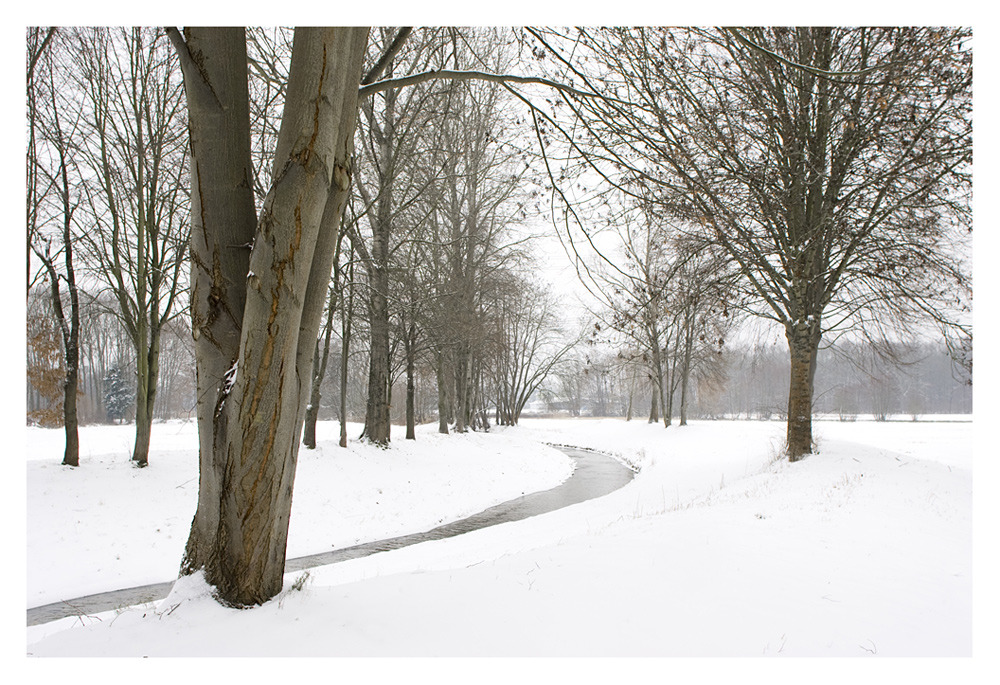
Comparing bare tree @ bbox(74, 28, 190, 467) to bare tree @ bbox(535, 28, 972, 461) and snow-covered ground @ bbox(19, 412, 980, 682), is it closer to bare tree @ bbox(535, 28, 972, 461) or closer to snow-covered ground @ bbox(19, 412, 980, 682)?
snow-covered ground @ bbox(19, 412, 980, 682)

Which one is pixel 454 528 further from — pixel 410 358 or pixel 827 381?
pixel 827 381

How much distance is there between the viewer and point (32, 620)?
4.87m

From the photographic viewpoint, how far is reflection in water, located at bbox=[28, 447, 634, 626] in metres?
5.27

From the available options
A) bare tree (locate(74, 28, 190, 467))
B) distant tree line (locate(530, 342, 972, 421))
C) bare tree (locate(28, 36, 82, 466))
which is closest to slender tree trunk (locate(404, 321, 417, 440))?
distant tree line (locate(530, 342, 972, 421))

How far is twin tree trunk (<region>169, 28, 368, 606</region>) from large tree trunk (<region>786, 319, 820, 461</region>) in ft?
30.5

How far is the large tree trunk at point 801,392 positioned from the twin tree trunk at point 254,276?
929 centimetres

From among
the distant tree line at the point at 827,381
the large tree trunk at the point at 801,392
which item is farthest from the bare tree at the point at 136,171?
the large tree trunk at the point at 801,392

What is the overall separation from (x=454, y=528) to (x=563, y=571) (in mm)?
5321

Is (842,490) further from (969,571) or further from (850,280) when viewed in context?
(850,280)

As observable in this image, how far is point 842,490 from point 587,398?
4631cm

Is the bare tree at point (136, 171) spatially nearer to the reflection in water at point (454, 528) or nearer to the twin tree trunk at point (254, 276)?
the reflection in water at point (454, 528)

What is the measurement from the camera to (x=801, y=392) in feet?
32.5

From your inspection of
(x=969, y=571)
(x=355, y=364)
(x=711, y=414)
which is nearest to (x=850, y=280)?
(x=969, y=571)

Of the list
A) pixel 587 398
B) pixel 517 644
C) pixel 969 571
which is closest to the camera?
pixel 517 644
